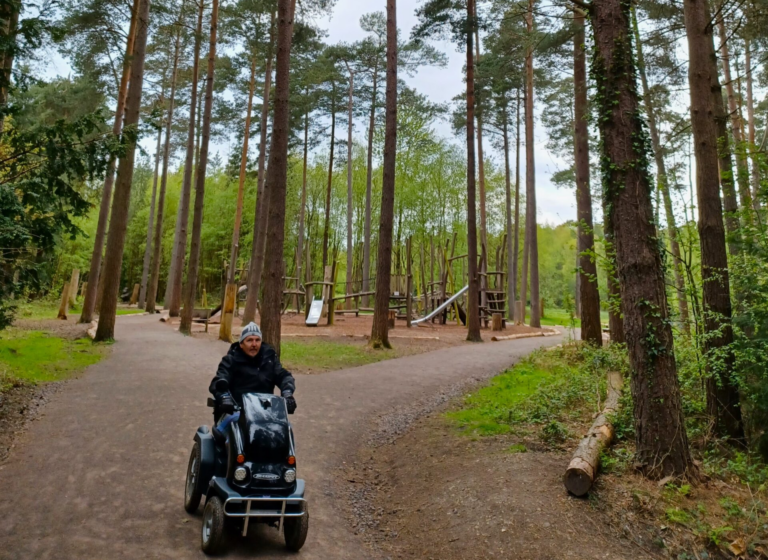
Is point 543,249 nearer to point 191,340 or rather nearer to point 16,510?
point 191,340

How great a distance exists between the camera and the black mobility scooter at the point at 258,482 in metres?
3.21

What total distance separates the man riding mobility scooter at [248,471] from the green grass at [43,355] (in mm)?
6155

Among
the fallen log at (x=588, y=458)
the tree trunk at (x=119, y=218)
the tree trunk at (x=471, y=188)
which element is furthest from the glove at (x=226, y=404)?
the tree trunk at (x=471, y=188)

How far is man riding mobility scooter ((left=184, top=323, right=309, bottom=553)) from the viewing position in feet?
10.6

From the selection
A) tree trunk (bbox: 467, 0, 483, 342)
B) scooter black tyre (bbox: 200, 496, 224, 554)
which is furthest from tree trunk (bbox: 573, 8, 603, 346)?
scooter black tyre (bbox: 200, 496, 224, 554)

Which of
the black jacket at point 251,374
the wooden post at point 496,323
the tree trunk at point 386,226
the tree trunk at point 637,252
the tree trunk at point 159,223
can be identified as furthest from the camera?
the tree trunk at point 159,223

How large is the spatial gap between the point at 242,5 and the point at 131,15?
11.2 ft

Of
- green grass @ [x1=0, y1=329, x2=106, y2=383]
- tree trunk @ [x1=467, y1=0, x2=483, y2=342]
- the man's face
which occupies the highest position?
tree trunk @ [x1=467, y1=0, x2=483, y2=342]

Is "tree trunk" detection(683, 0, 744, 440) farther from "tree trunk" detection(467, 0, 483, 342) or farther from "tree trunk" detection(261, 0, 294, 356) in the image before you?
"tree trunk" detection(467, 0, 483, 342)

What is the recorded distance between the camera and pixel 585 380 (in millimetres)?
7895

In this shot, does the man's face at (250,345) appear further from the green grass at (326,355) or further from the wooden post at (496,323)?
the wooden post at (496,323)

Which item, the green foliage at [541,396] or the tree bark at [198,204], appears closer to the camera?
the green foliage at [541,396]

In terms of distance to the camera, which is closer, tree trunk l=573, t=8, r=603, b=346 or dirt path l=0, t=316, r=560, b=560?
dirt path l=0, t=316, r=560, b=560

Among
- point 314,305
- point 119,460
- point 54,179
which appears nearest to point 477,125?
point 314,305
